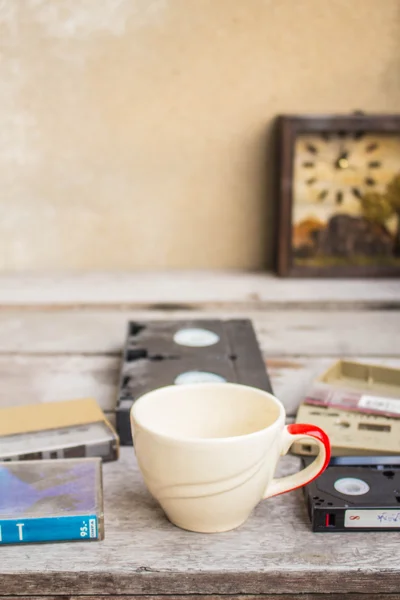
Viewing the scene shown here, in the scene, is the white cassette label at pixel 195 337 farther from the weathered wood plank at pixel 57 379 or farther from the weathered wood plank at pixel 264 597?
the weathered wood plank at pixel 264 597

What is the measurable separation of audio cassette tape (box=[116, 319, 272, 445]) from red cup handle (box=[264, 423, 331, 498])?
0.60 ft

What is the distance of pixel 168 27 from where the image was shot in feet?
4.76

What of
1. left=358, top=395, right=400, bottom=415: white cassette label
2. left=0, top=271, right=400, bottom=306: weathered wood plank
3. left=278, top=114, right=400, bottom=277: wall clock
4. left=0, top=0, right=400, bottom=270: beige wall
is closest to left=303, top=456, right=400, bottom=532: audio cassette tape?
left=358, top=395, right=400, bottom=415: white cassette label

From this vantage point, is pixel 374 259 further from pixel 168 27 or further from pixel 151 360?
pixel 151 360

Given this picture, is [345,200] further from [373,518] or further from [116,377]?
[373,518]

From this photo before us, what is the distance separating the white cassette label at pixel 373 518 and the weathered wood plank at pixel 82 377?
226 mm

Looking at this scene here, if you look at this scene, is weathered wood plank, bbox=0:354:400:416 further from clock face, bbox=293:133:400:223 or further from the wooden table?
clock face, bbox=293:133:400:223

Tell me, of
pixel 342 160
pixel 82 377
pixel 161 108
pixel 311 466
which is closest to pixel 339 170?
pixel 342 160

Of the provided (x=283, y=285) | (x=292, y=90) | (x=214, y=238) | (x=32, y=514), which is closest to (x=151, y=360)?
→ (x=32, y=514)

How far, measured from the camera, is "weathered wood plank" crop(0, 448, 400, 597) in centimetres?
51

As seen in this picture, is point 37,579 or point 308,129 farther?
point 308,129

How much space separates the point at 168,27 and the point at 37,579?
1.19 m

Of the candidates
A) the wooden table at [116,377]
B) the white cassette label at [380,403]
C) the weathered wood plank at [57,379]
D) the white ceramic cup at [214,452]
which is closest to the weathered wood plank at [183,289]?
the wooden table at [116,377]

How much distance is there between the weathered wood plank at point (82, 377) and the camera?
0.84 meters
